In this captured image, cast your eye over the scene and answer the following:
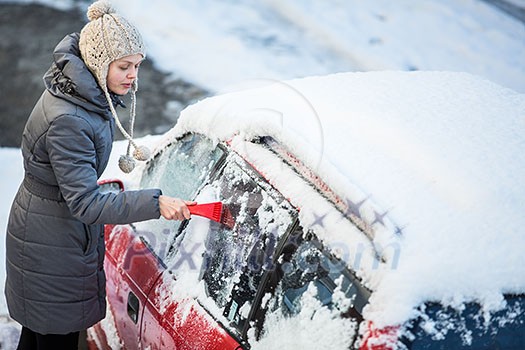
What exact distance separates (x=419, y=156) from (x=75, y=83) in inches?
49.6

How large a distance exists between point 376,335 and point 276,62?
5.79 metres

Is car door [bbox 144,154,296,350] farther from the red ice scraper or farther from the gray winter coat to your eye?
the gray winter coat

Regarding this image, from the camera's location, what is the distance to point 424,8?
28.8 ft

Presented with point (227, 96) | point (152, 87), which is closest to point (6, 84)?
point (152, 87)

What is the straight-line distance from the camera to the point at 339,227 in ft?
7.01

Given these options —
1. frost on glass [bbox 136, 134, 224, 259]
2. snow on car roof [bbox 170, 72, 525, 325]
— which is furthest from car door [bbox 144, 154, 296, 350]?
snow on car roof [bbox 170, 72, 525, 325]

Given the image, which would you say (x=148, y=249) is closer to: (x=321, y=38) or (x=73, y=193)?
(x=73, y=193)

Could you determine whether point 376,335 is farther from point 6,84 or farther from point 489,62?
point 489,62

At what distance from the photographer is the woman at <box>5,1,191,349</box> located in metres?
2.45

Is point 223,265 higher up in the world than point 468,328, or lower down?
lower down

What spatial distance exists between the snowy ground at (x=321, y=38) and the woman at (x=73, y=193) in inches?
167

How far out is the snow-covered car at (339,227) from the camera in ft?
6.51

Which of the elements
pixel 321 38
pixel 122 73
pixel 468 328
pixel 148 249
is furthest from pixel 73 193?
pixel 321 38

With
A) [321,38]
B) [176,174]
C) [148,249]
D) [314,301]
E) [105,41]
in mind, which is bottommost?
[321,38]
